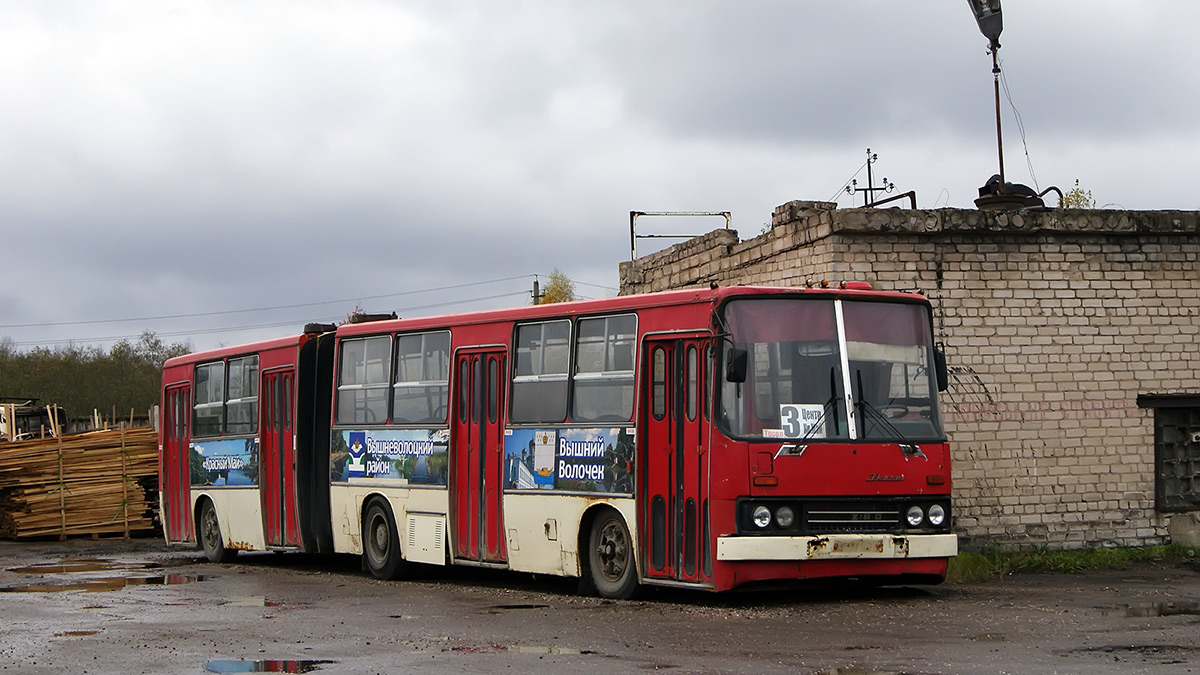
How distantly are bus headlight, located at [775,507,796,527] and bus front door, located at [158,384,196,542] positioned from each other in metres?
12.3

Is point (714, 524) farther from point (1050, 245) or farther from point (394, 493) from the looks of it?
point (1050, 245)

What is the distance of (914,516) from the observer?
1289cm

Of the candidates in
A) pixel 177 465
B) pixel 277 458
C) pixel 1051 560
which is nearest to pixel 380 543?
pixel 277 458

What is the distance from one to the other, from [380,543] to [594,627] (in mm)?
6749

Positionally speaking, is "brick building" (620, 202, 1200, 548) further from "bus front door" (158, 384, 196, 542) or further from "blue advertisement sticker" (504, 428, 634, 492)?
"bus front door" (158, 384, 196, 542)

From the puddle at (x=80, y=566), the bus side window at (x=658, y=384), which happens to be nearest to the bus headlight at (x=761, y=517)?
the bus side window at (x=658, y=384)

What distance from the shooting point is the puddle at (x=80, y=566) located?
1972 centimetres

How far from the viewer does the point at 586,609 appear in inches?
500

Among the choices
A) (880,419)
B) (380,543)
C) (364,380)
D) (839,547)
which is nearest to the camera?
(839,547)

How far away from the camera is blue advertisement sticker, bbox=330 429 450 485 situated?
16312 mm

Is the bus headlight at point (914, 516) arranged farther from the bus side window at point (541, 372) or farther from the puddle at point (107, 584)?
the puddle at point (107, 584)

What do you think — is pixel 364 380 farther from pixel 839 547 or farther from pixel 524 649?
pixel 524 649

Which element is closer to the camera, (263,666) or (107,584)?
(263,666)

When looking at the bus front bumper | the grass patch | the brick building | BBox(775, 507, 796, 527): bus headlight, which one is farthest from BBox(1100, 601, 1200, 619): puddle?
the brick building
